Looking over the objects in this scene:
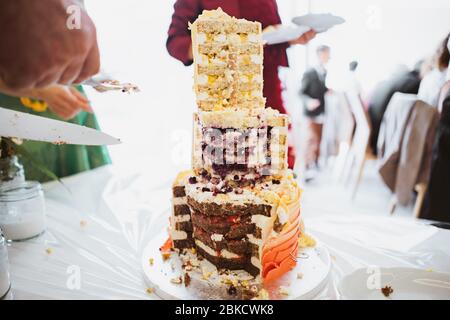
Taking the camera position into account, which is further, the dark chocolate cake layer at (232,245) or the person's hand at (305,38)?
the person's hand at (305,38)

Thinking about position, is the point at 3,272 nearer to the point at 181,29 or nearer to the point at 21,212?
the point at 21,212

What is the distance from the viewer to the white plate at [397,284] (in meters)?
1.98

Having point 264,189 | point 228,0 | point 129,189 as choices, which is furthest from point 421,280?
point 129,189

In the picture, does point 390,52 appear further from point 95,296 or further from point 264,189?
point 95,296

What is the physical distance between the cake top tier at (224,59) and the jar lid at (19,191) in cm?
109

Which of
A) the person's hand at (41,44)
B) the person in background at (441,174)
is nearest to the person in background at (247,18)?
the person's hand at (41,44)

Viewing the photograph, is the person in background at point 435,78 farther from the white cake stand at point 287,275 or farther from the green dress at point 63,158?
the green dress at point 63,158

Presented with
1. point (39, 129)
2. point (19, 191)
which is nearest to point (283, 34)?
point (39, 129)

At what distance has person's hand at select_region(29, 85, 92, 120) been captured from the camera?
2.46 m
